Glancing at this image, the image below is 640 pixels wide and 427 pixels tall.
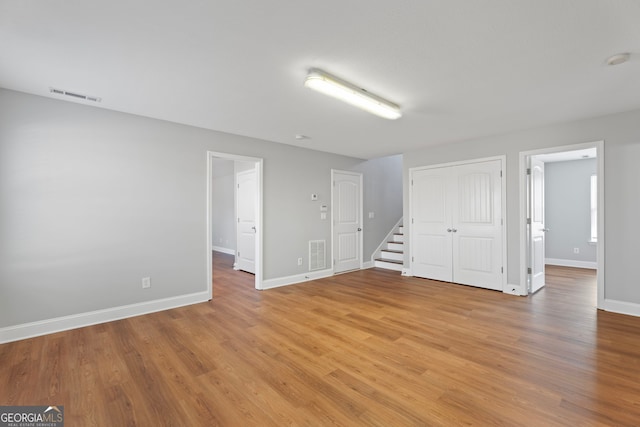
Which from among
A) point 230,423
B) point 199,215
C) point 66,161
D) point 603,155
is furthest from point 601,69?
point 66,161

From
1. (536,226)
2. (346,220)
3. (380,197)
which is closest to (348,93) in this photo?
(346,220)

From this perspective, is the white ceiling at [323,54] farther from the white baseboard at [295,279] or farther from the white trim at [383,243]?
the white trim at [383,243]

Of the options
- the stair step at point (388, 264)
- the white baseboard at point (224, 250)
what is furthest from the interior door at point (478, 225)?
the white baseboard at point (224, 250)

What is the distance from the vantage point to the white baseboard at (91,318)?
2.88 m

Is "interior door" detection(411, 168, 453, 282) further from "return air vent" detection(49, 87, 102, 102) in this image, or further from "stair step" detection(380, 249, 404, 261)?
"return air vent" detection(49, 87, 102, 102)

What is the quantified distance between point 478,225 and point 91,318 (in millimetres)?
5775

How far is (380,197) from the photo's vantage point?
711 centimetres

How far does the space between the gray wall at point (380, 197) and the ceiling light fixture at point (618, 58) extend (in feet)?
14.6

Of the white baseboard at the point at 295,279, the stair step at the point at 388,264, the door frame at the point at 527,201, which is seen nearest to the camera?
the door frame at the point at 527,201

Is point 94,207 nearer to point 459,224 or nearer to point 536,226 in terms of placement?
point 459,224

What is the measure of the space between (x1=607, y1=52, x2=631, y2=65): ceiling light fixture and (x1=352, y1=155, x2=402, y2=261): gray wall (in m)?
4.46

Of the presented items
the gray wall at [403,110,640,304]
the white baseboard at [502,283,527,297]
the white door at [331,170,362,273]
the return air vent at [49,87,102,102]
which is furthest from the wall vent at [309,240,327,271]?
the gray wall at [403,110,640,304]

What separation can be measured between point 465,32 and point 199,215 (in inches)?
149

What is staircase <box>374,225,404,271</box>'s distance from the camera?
6570mm
